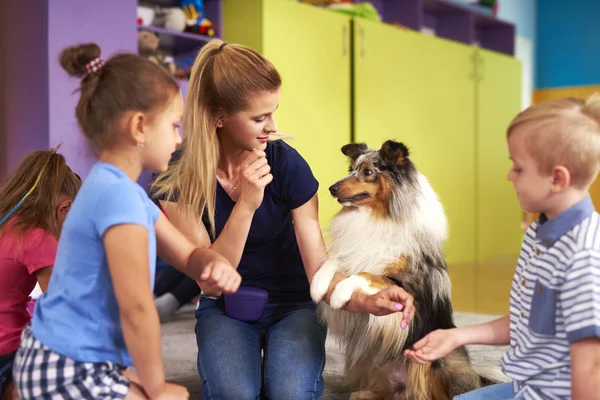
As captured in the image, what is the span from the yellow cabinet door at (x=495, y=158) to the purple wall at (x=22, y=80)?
13.4 feet

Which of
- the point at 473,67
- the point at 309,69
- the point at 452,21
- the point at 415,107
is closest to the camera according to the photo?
the point at 309,69

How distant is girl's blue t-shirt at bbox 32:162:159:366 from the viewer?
3.91 ft

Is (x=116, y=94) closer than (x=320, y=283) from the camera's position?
Yes

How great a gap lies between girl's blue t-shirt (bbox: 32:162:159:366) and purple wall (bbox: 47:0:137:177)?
7.19ft

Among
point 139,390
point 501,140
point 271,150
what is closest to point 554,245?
point 139,390

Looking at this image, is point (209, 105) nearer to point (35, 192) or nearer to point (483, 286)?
point (35, 192)

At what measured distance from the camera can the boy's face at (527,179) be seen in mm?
1229

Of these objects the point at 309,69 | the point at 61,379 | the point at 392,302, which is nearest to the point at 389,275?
the point at 392,302

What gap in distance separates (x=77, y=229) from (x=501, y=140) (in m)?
6.13

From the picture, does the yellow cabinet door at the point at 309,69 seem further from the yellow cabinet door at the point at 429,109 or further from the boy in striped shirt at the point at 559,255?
the boy in striped shirt at the point at 559,255

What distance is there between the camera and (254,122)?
1848 mm

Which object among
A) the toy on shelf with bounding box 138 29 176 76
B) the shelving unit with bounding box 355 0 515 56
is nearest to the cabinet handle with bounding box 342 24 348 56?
the shelving unit with bounding box 355 0 515 56

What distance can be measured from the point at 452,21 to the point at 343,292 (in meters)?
5.25

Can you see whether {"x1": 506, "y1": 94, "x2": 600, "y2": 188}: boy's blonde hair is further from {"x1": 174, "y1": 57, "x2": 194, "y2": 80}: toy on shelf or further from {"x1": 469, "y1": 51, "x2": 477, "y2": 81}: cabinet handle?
{"x1": 469, "y1": 51, "x2": 477, "y2": 81}: cabinet handle
